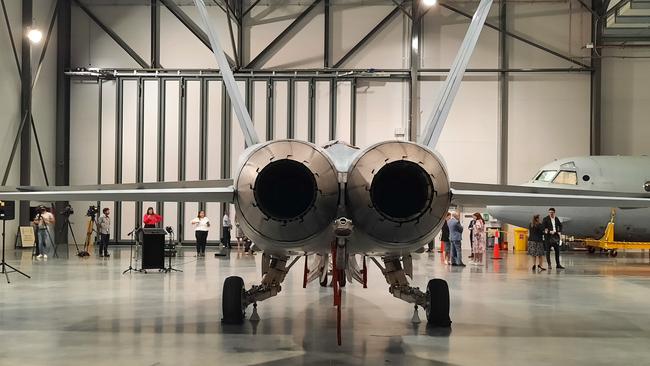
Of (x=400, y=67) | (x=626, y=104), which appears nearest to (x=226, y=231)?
(x=400, y=67)

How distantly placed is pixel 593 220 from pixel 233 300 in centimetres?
1624

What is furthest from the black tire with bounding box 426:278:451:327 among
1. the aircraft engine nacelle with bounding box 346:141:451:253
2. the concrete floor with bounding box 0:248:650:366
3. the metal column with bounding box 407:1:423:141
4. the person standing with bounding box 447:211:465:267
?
the metal column with bounding box 407:1:423:141

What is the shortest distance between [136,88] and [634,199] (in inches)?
974

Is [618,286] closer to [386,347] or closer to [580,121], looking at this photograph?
[386,347]

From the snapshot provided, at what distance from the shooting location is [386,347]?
7.82m

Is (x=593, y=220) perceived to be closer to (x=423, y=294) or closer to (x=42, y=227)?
(x=423, y=294)

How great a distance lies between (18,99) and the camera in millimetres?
25125

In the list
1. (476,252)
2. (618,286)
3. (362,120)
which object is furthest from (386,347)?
(362,120)

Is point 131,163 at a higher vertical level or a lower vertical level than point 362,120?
lower

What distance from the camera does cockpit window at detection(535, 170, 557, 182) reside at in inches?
891

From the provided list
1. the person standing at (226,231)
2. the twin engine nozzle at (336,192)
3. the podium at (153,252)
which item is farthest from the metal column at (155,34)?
the twin engine nozzle at (336,192)

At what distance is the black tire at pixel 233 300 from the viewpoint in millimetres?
9039

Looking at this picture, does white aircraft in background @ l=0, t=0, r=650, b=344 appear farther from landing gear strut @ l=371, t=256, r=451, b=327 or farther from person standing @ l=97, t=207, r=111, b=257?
person standing @ l=97, t=207, r=111, b=257

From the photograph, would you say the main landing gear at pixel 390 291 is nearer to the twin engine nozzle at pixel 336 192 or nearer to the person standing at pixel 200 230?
the twin engine nozzle at pixel 336 192
